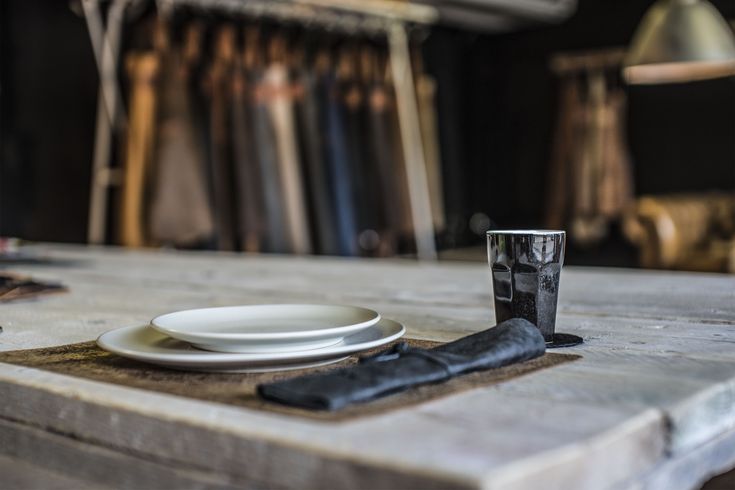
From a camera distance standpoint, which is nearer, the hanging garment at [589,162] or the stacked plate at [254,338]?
the stacked plate at [254,338]

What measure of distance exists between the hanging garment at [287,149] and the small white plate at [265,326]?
9.54 ft

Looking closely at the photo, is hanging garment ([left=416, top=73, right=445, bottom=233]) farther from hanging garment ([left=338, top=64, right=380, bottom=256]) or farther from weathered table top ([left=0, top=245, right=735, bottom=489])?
weathered table top ([left=0, top=245, right=735, bottom=489])

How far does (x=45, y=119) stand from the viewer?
164 inches

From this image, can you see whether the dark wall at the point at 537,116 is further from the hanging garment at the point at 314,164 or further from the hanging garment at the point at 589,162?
the hanging garment at the point at 314,164

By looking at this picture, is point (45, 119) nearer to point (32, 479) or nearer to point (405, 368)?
point (32, 479)

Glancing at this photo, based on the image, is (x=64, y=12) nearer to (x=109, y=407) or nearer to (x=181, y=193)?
(x=181, y=193)

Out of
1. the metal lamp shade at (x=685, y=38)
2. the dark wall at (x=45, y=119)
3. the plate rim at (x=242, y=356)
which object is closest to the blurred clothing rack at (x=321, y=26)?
the dark wall at (x=45, y=119)

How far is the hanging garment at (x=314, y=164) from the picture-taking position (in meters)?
4.04

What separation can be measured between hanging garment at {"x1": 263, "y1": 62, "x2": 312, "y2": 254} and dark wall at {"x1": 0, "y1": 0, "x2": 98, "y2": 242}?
0.94m

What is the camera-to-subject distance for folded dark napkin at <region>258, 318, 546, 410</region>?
0.66m

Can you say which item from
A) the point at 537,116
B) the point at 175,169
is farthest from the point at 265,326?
the point at 537,116

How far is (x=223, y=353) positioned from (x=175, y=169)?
285 centimetres

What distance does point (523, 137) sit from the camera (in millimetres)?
6430

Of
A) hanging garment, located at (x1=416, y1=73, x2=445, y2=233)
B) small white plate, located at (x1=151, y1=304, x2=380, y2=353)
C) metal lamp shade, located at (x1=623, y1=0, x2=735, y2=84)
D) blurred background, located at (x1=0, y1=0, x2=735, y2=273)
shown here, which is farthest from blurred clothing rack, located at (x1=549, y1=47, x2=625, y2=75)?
small white plate, located at (x1=151, y1=304, x2=380, y2=353)
